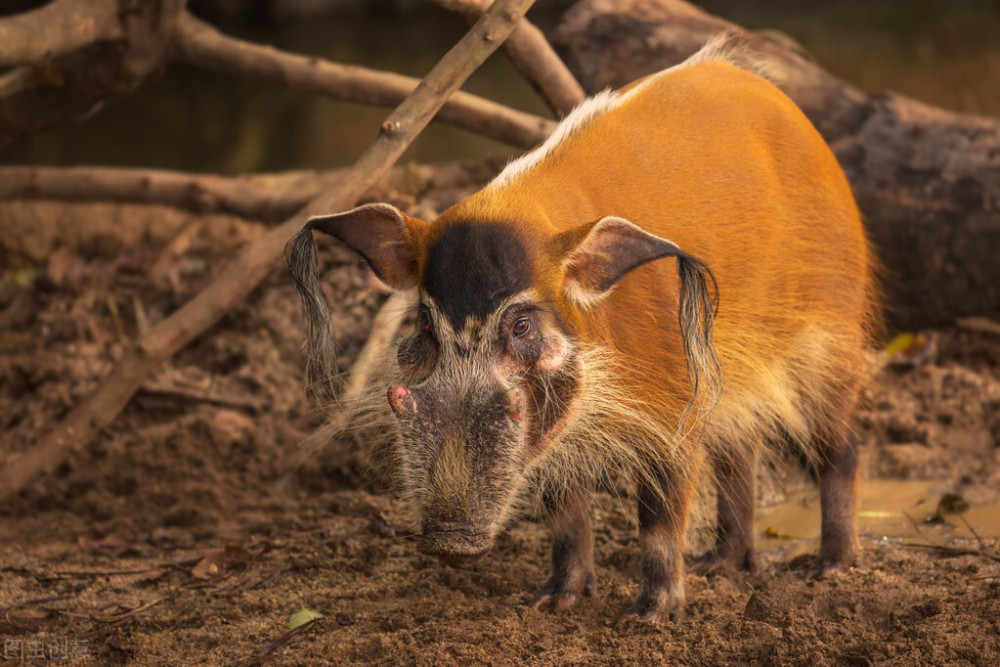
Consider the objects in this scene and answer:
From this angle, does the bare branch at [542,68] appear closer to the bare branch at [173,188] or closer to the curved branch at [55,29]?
the bare branch at [173,188]

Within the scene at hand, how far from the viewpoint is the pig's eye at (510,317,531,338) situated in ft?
8.73

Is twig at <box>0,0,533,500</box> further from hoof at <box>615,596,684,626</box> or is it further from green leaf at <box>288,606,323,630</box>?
hoof at <box>615,596,684,626</box>

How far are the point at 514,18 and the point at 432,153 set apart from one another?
5.08 metres

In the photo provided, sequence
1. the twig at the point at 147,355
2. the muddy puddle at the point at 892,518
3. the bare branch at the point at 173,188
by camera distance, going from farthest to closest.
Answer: the bare branch at the point at 173,188
the twig at the point at 147,355
the muddy puddle at the point at 892,518

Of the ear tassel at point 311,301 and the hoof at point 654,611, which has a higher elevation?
the ear tassel at point 311,301

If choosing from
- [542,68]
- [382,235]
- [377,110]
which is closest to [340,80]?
[542,68]

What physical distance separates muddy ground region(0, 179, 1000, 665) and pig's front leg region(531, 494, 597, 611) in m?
0.05

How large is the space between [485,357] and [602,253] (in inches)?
15.3

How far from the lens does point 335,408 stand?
3555 millimetres

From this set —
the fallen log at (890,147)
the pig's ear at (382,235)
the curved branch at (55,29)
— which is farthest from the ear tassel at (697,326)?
the curved branch at (55,29)

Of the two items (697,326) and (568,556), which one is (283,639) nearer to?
(568,556)

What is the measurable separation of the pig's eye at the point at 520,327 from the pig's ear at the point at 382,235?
39 centimetres

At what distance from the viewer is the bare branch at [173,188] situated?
5.48 metres

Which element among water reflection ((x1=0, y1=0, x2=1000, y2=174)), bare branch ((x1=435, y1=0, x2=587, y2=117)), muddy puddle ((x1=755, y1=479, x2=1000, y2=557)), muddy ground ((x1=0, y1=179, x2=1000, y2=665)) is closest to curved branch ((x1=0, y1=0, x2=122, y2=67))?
muddy ground ((x1=0, y1=179, x2=1000, y2=665))
